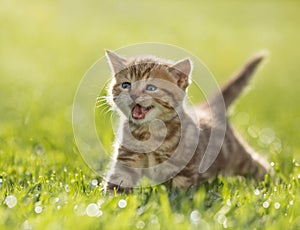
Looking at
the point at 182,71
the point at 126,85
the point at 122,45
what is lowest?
the point at 122,45

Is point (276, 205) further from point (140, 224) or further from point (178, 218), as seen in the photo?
point (140, 224)

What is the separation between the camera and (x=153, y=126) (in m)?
4.05

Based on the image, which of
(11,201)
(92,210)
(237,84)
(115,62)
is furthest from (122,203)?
(237,84)

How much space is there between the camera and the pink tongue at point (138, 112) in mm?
3912

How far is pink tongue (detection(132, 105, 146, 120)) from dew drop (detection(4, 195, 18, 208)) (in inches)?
42.0

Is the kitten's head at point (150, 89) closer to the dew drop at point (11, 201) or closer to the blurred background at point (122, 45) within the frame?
the blurred background at point (122, 45)

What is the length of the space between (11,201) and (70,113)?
396cm

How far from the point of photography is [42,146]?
516 centimetres

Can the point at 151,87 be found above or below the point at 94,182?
above

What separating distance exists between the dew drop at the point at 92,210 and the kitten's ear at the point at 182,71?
129 cm

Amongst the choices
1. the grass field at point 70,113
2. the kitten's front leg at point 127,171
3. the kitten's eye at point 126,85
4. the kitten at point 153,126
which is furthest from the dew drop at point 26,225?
the kitten's eye at point 126,85

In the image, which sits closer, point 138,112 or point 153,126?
point 138,112

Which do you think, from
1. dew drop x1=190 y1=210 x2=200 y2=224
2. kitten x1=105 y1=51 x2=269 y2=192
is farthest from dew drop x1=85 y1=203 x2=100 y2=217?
kitten x1=105 y1=51 x2=269 y2=192

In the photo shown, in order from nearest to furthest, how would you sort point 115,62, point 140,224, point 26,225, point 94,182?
point 26,225
point 140,224
point 94,182
point 115,62
